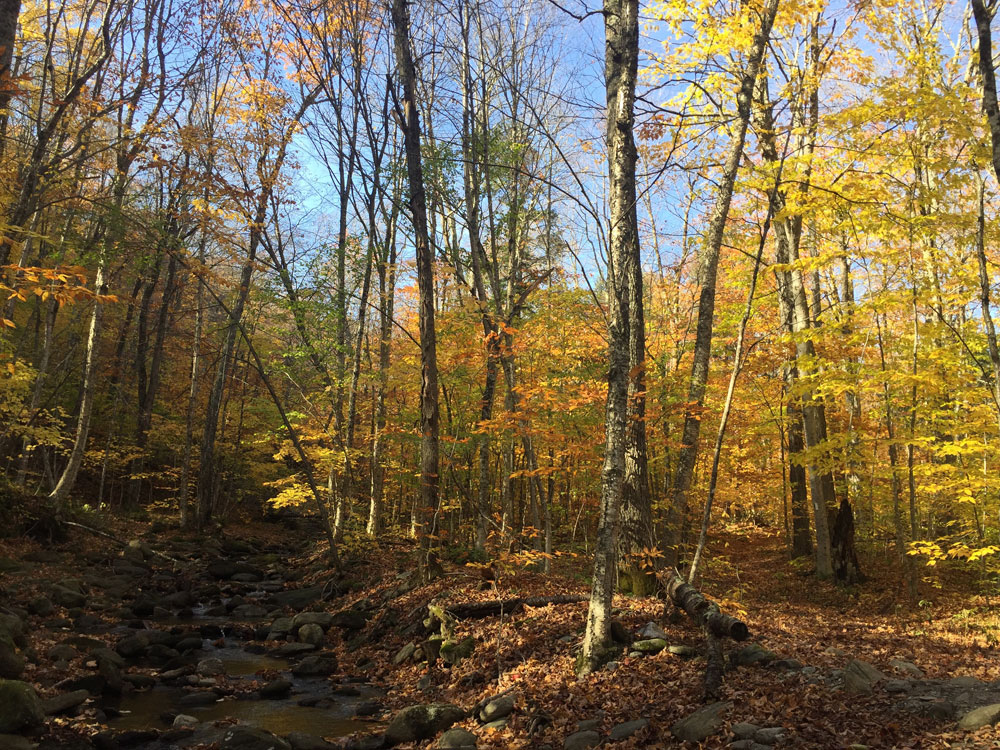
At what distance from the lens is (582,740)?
16.9 feet

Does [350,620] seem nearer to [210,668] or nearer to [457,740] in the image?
[210,668]

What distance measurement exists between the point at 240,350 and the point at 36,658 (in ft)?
60.5

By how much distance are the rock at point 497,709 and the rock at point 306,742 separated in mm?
1547

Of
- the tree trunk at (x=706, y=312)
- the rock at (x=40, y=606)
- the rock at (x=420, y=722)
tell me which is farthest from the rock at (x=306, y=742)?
the rock at (x=40, y=606)

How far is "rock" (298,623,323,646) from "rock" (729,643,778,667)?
6947mm

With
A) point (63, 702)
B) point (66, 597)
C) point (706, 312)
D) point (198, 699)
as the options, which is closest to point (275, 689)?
point (198, 699)

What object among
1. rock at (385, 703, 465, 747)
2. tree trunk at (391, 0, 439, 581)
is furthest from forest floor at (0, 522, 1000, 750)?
tree trunk at (391, 0, 439, 581)

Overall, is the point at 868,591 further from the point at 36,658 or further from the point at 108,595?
the point at 108,595

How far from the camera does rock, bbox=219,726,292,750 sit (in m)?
5.68

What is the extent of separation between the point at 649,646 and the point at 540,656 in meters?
1.41

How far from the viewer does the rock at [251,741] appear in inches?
224

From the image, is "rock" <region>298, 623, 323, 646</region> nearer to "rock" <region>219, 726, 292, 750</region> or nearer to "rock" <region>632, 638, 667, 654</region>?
"rock" <region>219, 726, 292, 750</region>

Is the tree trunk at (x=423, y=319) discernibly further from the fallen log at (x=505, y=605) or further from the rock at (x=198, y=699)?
the rock at (x=198, y=699)

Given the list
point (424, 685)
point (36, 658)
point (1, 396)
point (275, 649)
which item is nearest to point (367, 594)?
point (275, 649)
